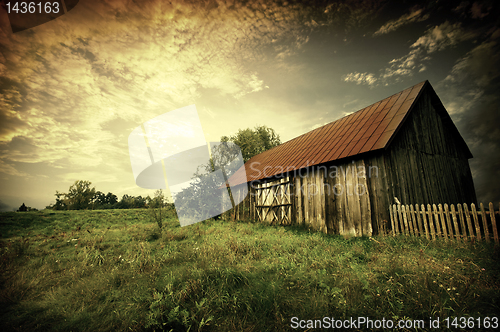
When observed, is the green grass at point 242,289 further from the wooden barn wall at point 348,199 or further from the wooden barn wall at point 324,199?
the wooden barn wall at point 324,199

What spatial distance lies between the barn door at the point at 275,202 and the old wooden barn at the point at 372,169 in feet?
0.19

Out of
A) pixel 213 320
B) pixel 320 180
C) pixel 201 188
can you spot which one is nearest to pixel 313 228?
pixel 320 180

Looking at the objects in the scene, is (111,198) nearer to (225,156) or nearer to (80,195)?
(80,195)

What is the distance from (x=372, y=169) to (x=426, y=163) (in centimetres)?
446

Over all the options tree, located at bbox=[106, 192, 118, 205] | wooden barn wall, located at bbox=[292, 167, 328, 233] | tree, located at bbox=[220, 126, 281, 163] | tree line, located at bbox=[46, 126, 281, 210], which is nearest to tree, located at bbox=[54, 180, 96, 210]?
tree line, located at bbox=[46, 126, 281, 210]

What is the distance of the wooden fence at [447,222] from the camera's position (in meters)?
5.34

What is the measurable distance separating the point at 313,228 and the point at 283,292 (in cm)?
741

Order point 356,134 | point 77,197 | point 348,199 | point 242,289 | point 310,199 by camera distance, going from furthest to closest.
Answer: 1. point 77,197
2. point 310,199
3. point 356,134
4. point 348,199
5. point 242,289

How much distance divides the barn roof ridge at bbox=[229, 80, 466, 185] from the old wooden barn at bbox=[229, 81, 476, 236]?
4 centimetres

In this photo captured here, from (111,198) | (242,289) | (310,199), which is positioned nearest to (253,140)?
(310,199)

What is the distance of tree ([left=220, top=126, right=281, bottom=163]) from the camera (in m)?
26.6

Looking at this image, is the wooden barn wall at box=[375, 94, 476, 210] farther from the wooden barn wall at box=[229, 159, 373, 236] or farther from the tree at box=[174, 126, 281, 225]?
the tree at box=[174, 126, 281, 225]

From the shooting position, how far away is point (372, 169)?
8203 millimetres

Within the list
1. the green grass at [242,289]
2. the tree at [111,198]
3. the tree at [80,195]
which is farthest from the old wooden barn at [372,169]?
the tree at [111,198]
